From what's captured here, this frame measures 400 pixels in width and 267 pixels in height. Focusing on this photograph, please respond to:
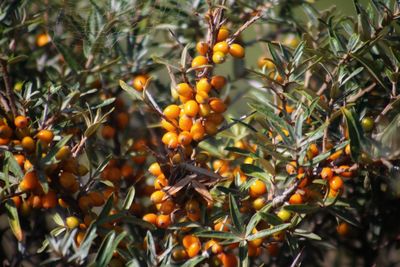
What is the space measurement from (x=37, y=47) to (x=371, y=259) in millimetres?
1364

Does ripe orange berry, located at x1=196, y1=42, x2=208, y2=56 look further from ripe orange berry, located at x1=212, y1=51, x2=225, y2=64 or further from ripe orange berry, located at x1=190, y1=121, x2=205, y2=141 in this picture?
ripe orange berry, located at x1=190, y1=121, x2=205, y2=141

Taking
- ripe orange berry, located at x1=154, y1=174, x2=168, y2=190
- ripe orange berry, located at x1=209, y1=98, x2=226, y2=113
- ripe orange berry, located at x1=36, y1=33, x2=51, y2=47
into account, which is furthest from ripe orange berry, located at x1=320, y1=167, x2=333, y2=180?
ripe orange berry, located at x1=36, y1=33, x2=51, y2=47

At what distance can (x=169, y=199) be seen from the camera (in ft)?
4.28

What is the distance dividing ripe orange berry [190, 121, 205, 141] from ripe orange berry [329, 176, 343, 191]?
0.33 meters

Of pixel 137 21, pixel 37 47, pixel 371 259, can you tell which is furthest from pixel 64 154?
pixel 371 259

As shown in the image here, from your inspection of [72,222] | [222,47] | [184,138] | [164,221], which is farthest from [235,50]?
[72,222]

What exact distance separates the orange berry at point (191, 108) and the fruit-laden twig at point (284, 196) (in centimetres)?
28

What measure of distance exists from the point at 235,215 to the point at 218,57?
37 centimetres

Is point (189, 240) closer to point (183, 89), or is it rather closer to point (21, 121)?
point (183, 89)

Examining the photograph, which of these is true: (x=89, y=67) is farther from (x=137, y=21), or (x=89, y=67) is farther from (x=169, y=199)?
(x=169, y=199)

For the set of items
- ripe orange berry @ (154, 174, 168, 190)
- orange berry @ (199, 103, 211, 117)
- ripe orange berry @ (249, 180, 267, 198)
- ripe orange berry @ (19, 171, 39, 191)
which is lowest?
ripe orange berry @ (249, 180, 267, 198)

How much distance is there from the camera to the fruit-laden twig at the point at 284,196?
A: 1.24 m

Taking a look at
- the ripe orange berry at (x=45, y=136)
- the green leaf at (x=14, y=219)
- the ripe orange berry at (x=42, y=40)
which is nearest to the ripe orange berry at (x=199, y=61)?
the ripe orange berry at (x=45, y=136)

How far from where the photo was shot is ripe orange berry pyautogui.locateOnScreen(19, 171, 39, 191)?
3.89 ft
